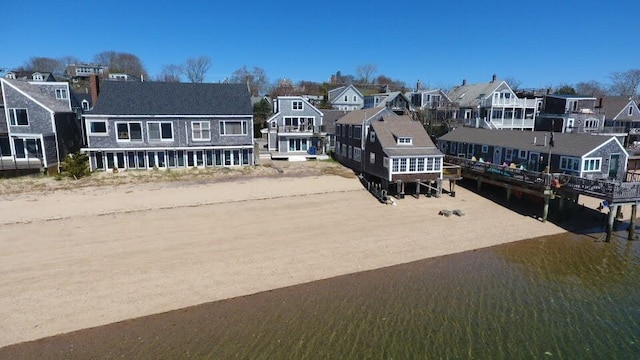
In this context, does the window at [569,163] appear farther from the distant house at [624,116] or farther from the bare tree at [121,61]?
the bare tree at [121,61]

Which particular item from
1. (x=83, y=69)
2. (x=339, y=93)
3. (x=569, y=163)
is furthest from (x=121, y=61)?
(x=569, y=163)

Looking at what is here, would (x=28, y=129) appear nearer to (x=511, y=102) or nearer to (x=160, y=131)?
(x=160, y=131)

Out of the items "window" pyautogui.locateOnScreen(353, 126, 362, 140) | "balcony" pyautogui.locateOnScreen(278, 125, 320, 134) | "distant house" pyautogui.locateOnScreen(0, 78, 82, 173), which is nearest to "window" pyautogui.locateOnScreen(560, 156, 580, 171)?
"window" pyautogui.locateOnScreen(353, 126, 362, 140)

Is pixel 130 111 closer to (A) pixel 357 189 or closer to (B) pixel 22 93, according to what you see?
(B) pixel 22 93

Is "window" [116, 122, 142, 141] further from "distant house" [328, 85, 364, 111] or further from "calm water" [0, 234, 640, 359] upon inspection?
"distant house" [328, 85, 364, 111]

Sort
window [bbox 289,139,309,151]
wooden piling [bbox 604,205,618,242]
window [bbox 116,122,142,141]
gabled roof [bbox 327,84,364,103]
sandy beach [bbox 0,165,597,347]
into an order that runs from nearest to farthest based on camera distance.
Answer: sandy beach [bbox 0,165,597,347] < wooden piling [bbox 604,205,618,242] < window [bbox 116,122,142,141] < window [bbox 289,139,309,151] < gabled roof [bbox 327,84,364,103]

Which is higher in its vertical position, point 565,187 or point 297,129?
point 297,129
